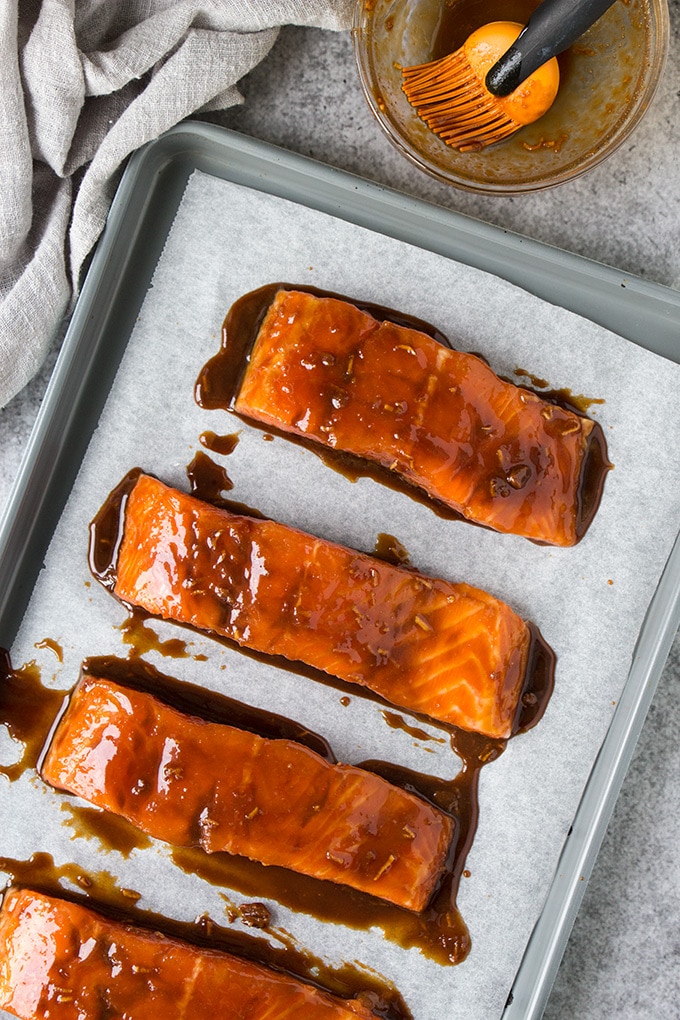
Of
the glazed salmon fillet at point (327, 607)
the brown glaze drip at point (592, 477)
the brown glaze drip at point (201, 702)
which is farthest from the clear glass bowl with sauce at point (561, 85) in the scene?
the brown glaze drip at point (201, 702)

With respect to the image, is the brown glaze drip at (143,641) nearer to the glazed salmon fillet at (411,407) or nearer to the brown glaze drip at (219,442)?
the brown glaze drip at (219,442)

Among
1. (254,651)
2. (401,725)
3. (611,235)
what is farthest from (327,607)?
(611,235)

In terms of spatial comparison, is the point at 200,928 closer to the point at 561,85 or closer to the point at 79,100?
the point at 79,100

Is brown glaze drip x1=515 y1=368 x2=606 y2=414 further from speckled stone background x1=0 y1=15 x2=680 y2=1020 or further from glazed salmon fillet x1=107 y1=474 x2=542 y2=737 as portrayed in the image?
glazed salmon fillet x1=107 y1=474 x2=542 y2=737

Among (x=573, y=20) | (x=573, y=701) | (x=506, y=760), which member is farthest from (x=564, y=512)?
(x=573, y=20)

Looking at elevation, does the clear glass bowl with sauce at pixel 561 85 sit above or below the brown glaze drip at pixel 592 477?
above

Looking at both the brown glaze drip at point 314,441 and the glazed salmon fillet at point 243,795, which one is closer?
the glazed salmon fillet at point 243,795

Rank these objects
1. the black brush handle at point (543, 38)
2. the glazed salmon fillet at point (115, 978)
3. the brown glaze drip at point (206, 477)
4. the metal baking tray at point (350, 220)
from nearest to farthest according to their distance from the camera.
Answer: the black brush handle at point (543, 38)
the glazed salmon fillet at point (115, 978)
the metal baking tray at point (350, 220)
the brown glaze drip at point (206, 477)
